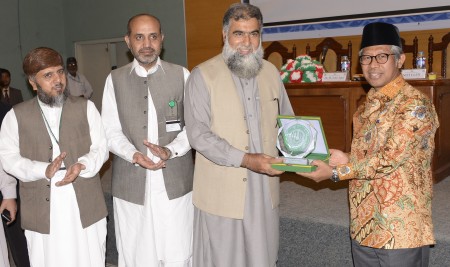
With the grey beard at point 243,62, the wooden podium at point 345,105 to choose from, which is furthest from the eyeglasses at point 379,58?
the wooden podium at point 345,105

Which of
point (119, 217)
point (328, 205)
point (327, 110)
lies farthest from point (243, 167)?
point (327, 110)

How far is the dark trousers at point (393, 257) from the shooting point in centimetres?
194

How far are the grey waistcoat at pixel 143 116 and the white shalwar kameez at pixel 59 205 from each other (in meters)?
0.17

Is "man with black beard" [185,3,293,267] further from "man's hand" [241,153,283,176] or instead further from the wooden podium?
the wooden podium

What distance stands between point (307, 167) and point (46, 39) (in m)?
9.80

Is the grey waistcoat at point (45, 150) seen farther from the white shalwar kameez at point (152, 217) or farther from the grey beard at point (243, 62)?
the grey beard at point (243, 62)

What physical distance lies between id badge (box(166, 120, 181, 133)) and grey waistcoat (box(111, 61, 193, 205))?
2cm

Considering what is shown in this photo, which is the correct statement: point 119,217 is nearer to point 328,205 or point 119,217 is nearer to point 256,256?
point 256,256

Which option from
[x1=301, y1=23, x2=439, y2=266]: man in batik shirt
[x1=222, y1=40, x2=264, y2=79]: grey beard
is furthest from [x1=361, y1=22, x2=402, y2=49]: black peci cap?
[x1=222, y1=40, x2=264, y2=79]: grey beard

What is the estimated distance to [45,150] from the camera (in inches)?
96.7

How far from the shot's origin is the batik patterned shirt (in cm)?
188

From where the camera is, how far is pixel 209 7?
8219mm

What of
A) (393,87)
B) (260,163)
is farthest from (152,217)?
(393,87)

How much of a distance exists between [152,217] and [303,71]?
2.78 meters
